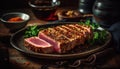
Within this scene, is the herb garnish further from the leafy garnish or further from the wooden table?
the leafy garnish

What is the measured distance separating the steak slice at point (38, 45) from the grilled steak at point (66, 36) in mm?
36

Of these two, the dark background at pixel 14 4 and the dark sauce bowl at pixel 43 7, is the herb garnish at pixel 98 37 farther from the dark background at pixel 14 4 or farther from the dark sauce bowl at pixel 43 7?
the dark background at pixel 14 4

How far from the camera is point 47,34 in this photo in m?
2.14

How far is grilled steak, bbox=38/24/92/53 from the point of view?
79.7 inches

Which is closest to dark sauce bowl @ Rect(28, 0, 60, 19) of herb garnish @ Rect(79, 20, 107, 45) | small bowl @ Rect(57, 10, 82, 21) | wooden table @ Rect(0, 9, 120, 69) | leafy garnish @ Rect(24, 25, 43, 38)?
small bowl @ Rect(57, 10, 82, 21)

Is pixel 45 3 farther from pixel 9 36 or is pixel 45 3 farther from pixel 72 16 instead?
pixel 9 36

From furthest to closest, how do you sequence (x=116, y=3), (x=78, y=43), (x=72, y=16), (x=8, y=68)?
(x=72, y=16)
(x=116, y=3)
(x=78, y=43)
(x=8, y=68)

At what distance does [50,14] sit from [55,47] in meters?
0.68

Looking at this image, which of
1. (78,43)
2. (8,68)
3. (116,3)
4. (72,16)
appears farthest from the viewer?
(72,16)

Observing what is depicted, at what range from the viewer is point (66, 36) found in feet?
6.95

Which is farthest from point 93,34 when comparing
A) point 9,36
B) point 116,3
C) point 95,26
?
point 9,36

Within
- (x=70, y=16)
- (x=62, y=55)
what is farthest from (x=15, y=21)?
(x=62, y=55)

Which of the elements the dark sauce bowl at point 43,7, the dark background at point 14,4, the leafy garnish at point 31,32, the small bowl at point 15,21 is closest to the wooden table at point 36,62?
the leafy garnish at point 31,32

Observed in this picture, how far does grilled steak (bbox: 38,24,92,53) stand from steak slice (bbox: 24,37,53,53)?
4 centimetres
